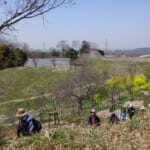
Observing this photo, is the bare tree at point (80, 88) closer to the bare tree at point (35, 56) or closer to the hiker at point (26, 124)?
the hiker at point (26, 124)

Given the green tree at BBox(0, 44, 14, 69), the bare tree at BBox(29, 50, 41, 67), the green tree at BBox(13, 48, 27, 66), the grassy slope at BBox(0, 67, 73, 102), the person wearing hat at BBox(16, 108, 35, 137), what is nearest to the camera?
the person wearing hat at BBox(16, 108, 35, 137)

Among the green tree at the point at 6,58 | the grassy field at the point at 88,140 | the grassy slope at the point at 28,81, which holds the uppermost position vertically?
the green tree at the point at 6,58

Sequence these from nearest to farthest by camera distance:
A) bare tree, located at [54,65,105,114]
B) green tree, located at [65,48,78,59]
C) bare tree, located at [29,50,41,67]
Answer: bare tree, located at [54,65,105,114] → bare tree, located at [29,50,41,67] → green tree, located at [65,48,78,59]

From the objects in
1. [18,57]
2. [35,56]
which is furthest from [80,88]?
[35,56]

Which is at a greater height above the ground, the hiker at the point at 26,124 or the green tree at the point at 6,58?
the green tree at the point at 6,58

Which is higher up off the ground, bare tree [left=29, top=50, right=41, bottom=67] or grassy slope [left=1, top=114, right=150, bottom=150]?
bare tree [left=29, top=50, right=41, bottom=67]

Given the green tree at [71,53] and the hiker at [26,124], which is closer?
the hiker at [26,124]

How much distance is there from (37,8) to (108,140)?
3.63 meters

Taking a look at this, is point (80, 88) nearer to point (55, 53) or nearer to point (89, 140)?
point (89, 140)

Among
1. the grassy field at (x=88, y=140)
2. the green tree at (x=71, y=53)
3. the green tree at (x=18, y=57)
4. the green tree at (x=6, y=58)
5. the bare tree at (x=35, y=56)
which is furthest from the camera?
the green tree at (x=71, y=53)

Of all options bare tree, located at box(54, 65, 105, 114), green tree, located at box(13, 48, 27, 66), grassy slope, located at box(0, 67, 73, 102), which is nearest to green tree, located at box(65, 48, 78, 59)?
green tree, located at box(13, 48, 27, 66)

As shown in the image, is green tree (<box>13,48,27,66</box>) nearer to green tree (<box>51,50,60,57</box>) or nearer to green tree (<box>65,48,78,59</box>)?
green tree (<box>51,50,60,57</box>)

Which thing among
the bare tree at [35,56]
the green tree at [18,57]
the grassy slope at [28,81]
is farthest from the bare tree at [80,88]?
the green tree at [18,57]

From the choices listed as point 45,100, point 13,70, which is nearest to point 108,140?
point 45,100
